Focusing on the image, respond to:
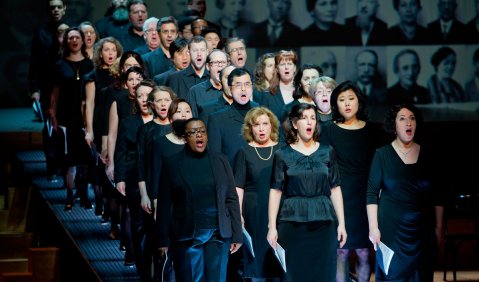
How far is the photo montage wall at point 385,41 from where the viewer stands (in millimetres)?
12773

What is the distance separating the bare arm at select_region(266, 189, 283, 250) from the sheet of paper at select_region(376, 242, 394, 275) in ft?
2.07

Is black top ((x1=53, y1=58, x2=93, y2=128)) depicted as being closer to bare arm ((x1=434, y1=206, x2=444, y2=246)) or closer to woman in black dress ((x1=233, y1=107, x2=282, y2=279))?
woman in black dress ((x1=233, y1=107, x2=282, y2=279))

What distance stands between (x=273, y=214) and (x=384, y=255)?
27.9 inches

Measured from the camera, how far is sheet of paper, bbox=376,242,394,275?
7258 millimetres

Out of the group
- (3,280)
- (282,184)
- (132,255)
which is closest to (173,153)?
(282,184)

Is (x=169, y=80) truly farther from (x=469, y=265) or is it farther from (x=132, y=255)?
(x=469, y=265)

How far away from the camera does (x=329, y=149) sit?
7156mm

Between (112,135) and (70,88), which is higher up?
(70,88)

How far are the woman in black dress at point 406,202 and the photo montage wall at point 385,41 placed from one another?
5.52 metres

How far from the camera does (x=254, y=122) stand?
7.32 m

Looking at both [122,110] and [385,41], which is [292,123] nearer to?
[122,110]

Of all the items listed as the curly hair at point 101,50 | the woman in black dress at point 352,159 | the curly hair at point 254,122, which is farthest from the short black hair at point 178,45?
the woman in black dress at point 352,159

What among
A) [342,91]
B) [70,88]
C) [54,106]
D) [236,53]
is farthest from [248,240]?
[54,106]

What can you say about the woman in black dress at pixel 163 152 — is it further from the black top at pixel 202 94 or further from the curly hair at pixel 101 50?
the curly hair at pixel 101 50
